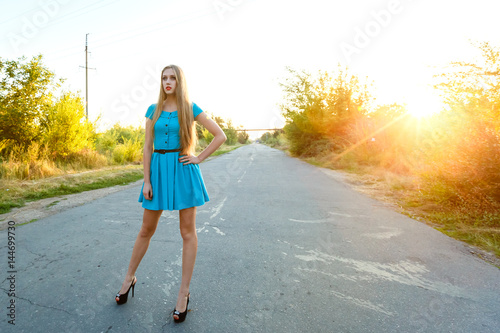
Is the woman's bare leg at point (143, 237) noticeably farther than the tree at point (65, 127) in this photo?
No

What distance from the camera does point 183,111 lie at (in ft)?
7.81

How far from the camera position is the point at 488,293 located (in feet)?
9.04

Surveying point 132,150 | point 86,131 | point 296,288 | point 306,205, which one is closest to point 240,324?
point 296,288

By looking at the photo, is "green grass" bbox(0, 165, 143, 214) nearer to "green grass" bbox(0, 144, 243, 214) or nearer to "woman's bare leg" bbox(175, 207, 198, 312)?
"green grass" bbox(0, 144, 243, 214)

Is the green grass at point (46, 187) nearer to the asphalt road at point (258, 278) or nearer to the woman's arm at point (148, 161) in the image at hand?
the asphalt road at point (258, 278)

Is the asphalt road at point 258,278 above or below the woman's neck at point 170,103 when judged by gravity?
below

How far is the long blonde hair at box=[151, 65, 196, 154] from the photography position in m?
2.38

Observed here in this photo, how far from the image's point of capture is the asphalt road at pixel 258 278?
7.45 ft

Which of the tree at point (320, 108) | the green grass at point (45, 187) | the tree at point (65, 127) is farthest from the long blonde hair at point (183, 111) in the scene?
the tree at point (320, 108)

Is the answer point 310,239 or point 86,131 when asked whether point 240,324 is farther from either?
point 86,131

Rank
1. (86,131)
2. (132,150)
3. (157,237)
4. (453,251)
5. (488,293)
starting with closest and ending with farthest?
(488,293)
(453,251)
(157,237)
(86,131)
(132,150)

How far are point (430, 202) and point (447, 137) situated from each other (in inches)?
61.5

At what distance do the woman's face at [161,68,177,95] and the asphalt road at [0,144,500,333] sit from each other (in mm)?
1901

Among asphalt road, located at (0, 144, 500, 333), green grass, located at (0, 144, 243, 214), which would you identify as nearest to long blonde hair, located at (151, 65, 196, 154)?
asphalt road, located at (0, 144, 500, 333)
